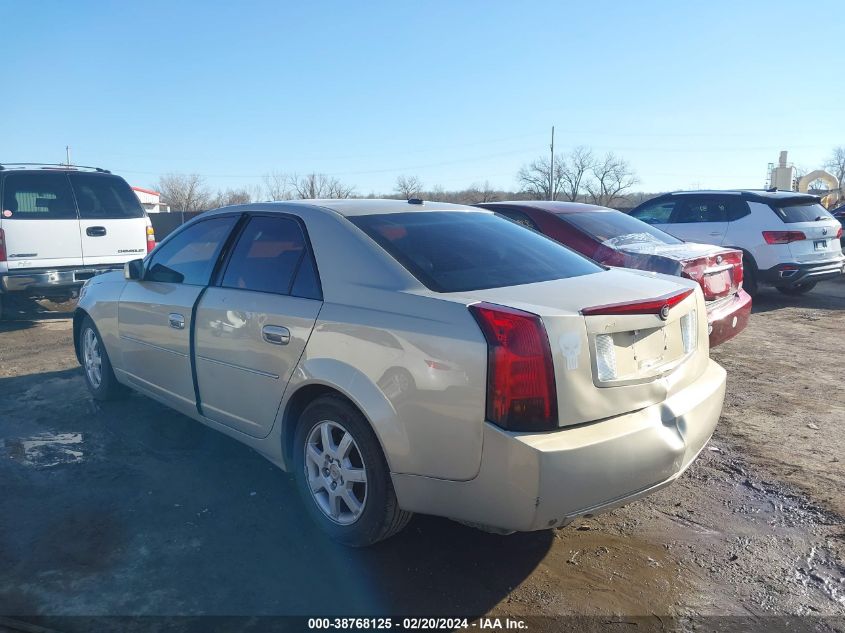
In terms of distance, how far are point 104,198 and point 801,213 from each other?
32.1ft

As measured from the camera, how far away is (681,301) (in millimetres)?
3123

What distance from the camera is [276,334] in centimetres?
341

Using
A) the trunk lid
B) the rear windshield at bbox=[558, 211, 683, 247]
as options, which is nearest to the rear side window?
the rear windshield at bbox=[558, 211, 683, 247]

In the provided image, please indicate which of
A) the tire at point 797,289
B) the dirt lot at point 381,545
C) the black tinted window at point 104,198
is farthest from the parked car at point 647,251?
the tire at point 797,289

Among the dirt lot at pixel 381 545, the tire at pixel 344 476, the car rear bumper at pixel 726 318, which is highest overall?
the car rear bumper at pixel 726 318

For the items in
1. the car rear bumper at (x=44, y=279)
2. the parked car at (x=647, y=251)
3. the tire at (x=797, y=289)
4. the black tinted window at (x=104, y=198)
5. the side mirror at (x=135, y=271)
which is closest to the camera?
the side mirror at (x=135, y=271)

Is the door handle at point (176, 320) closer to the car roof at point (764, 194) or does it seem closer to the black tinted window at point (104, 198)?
the black tinted window at point (104, 198)

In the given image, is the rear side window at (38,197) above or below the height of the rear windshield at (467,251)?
above

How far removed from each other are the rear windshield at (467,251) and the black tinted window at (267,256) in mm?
399

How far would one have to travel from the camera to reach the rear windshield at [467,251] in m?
3.16

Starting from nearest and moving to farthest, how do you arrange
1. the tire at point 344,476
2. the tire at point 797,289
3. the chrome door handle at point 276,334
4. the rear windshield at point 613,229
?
1. the tire at point 344,476
2. the chrome door handle at point 276,334
3. the rear windshield at point 613,229
4. the tire at point 797,289

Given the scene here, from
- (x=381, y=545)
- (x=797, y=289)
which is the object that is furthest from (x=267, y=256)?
(x=797, y=289)

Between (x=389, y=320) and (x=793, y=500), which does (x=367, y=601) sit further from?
(x=793, y=500)

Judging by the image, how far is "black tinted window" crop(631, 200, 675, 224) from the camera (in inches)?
429
